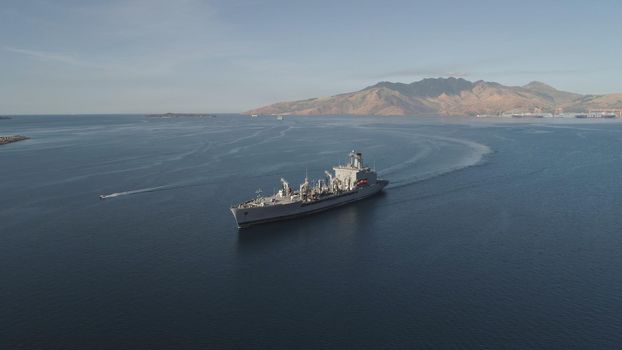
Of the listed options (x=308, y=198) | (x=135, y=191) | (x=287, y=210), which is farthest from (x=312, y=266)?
(x=135, y=191)

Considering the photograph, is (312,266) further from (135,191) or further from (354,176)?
(135,191)

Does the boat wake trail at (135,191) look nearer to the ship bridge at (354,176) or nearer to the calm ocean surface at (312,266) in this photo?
the calm ocean surface at (312,266)

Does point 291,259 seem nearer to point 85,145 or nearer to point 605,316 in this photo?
point 605,316

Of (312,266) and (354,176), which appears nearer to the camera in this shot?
(312,266)

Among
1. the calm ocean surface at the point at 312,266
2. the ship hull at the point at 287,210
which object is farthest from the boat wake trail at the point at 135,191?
the ship hull at the point at 287,210

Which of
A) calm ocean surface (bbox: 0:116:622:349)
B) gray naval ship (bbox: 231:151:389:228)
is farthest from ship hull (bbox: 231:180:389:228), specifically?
calm ocean surface (bbox: 0:116:622:349)

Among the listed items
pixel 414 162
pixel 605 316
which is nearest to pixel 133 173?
pixel 414 162
